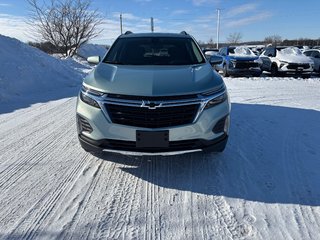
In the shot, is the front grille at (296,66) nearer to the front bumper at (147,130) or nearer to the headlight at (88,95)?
the front bumper at (147,130)

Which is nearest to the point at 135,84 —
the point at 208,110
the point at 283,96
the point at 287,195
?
the point at 208,110

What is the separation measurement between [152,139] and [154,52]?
6.86 ft

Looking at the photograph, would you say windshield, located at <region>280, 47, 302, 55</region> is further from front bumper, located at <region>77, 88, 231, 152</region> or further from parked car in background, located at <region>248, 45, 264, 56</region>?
front bumper, located at <region>77, 88, 231, 152</region>

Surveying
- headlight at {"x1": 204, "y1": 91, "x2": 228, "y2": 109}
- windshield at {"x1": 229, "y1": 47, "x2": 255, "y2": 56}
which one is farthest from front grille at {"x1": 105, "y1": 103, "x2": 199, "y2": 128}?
windshield at {"x1": 229, "y1": 47, "x2": 255, "y2": 56}

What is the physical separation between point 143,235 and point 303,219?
1489 millimetres

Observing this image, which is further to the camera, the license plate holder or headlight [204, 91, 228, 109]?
headlight [204, 91, 228, 109]

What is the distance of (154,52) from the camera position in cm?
534

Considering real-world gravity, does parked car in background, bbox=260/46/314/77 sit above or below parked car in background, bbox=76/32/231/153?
below

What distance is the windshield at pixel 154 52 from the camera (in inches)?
203

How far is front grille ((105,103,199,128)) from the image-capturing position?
371cm

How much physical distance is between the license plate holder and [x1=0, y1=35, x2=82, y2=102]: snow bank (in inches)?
248

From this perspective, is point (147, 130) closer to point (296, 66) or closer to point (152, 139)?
point (152, 139)

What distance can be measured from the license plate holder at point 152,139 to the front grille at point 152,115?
0.28 ft

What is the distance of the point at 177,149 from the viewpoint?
379 centimetres
